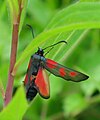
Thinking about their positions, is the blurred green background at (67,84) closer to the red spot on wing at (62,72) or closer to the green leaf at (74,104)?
the green leaf at (74,104)

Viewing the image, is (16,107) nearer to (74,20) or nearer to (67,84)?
(74,20)

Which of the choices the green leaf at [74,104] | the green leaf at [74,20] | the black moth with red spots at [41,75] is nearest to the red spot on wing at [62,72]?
the black moth with red spots at [41,75]

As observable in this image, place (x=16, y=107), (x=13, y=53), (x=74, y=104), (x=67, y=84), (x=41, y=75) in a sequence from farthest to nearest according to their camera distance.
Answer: (x=67, y=84) < (x=74, y=104) < (x=41, y=75) < (x=13, y=53) < (x=16, y=107)

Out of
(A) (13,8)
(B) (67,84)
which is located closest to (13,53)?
(A) (13,8)

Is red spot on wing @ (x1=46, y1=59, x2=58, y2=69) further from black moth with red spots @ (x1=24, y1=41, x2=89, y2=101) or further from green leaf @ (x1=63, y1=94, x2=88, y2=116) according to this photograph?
green leaf @ (x1=63, y1=94, x2=88, y2=116)

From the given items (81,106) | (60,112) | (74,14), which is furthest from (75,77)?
(60,112)

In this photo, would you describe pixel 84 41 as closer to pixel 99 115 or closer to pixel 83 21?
pixel 99 115

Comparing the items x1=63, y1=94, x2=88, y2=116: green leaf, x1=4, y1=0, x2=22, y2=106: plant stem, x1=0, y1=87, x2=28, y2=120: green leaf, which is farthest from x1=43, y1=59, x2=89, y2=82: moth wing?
x1=63, y1=94, x2=88, y2=116: green leaf

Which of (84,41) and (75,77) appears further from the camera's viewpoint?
(84,41)
